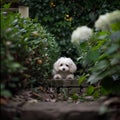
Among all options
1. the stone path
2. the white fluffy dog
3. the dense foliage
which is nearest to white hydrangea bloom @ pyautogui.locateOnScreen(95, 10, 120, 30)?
the stone path

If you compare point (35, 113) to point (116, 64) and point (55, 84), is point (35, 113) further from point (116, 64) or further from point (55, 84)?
point (55, 84)

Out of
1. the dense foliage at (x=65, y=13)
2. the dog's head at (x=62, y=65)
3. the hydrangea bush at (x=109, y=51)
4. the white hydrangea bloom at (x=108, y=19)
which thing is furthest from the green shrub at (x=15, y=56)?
the dense foliage at (x=65, y=13)

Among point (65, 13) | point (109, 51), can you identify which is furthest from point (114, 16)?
point (65, 13)

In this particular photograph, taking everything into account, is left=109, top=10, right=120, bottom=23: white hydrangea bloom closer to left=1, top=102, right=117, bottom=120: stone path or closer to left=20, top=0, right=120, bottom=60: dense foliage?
left=1, top=102, right=117, bottom=120: stone path

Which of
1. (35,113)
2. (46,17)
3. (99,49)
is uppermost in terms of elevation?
(46,17)

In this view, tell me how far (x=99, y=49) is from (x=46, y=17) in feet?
16.6

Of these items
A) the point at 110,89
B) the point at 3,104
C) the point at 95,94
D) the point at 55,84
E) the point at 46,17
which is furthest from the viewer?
the point at 46,17

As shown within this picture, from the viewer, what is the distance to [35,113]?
2.90m

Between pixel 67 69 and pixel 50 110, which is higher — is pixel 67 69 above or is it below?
above

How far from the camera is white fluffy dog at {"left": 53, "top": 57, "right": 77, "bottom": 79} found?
613cm

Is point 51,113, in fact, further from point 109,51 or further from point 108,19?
point 108,19

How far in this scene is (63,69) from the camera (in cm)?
613

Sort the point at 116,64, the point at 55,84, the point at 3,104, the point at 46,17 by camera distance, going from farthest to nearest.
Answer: the point at 46,17 < the point at 55,84 < the point at 116,64 < the point at 3,104

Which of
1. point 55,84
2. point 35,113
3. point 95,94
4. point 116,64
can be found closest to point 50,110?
point 35,113
